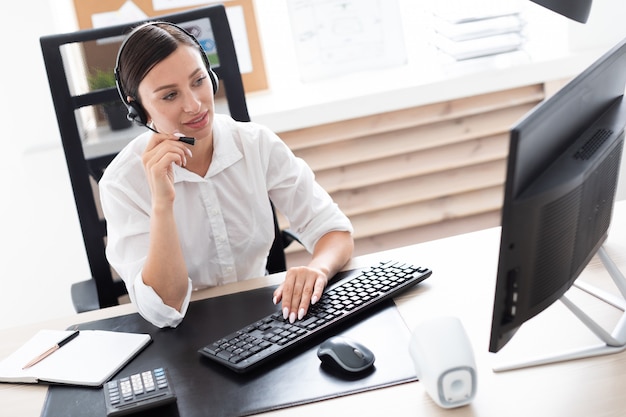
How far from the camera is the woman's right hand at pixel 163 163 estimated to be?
147 centimetres

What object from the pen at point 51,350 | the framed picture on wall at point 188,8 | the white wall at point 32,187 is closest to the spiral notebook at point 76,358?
the pen at point 51,350

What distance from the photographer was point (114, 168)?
5.21 feet

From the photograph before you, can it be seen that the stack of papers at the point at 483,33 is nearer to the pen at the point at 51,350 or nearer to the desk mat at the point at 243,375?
the desk mat at the point at 243,375

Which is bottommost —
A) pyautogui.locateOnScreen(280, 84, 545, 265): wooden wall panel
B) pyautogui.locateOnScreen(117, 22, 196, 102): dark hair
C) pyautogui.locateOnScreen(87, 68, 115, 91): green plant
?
pyautogui.locateOnScreen(280, 84, 545, 265): wooden wall panel

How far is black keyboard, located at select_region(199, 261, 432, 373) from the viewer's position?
1197 mm

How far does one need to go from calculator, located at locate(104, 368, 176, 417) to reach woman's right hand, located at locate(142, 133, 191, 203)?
1.33ft

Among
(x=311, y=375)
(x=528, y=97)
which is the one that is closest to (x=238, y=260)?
(x=311, y=375)

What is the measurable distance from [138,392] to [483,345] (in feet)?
1.70

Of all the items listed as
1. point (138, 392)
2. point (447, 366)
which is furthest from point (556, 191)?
point (138, 392)

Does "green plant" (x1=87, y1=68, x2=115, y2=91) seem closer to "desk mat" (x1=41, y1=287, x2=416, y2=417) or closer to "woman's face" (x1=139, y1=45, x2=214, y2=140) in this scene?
"woman's face" (x1=139, y1=45, x2=214, y2=140)

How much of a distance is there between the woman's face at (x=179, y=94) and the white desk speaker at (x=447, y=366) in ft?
2.41

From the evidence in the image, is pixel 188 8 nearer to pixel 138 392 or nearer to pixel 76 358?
pixel 76 358

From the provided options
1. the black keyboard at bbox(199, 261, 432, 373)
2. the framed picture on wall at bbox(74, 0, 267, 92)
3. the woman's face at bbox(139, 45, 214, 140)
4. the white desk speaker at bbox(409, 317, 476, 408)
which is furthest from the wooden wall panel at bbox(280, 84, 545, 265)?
the white desk speaker at bbox(409, 317, 476, 408)

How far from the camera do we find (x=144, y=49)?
1.51 metres
